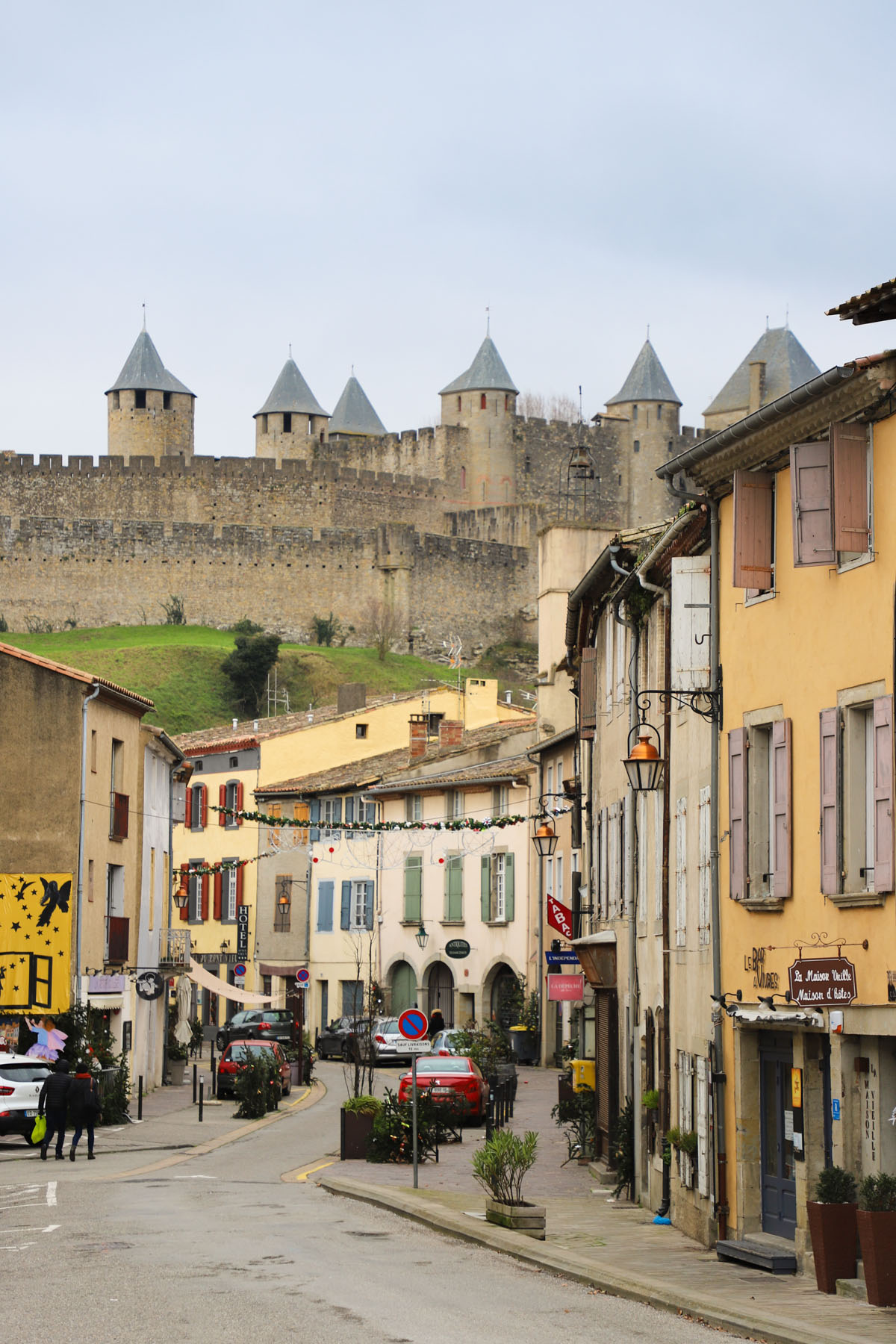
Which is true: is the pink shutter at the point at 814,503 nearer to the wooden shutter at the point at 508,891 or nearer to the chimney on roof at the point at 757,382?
the wooden shutter at the point at 508,891

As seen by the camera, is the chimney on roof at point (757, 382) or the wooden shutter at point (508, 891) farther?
the chimney on roof at point (757, 382)

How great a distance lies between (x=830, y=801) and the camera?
38.5 feet

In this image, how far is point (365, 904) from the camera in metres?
46.0

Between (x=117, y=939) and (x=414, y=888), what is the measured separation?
1397 cm

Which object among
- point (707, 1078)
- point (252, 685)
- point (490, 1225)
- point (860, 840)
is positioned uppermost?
point (252, 685)

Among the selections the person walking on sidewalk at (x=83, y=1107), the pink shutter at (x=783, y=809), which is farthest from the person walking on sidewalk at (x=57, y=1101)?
the pink shutter at (x=783, y=809)

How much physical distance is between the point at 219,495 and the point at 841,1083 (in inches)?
3082

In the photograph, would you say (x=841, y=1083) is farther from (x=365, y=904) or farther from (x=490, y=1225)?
(x=365, y=904)

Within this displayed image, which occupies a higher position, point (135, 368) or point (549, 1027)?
point (135, 368)

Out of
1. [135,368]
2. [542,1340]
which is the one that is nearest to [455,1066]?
[542,1340]

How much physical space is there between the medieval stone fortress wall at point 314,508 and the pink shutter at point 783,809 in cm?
6518

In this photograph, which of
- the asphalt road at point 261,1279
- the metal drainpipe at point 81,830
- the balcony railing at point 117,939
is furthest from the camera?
the balcony railing at point 117,939

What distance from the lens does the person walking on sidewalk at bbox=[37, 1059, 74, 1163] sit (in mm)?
20109

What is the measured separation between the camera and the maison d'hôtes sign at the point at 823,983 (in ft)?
36.8
